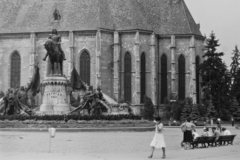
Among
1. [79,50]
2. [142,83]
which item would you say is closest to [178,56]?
[142,83]

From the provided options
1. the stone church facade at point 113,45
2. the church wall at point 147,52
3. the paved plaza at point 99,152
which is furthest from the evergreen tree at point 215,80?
the paved plaza at point 99,152

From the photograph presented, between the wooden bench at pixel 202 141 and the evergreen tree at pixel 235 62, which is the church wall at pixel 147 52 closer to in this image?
the evergreen tree at pixel 235 62

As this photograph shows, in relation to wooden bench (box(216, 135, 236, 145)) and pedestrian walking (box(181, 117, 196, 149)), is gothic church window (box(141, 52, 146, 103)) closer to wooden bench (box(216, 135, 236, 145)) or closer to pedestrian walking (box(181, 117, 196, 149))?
wooden bench (box(216, 135, 236, 145))

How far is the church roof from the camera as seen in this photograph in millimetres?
78875

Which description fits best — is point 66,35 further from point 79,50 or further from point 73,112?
point 73,112

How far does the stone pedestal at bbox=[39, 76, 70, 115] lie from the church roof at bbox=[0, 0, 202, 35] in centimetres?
3795

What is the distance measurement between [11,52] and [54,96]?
42.6 m

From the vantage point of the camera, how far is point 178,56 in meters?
80.8

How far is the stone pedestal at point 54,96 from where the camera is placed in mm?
39406

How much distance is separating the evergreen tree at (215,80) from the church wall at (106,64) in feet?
44.6

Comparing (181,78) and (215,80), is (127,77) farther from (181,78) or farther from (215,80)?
(215,80)

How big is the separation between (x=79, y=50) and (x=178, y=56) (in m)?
15.9

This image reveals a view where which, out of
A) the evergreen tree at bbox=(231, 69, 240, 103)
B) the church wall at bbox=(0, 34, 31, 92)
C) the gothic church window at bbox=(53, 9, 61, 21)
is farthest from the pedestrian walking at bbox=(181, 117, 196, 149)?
the gothic church window at bbox=(53, 9, 61, 21)

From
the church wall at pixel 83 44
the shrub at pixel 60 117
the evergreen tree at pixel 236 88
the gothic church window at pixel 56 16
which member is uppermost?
the gothic church window at pixel 56 16
